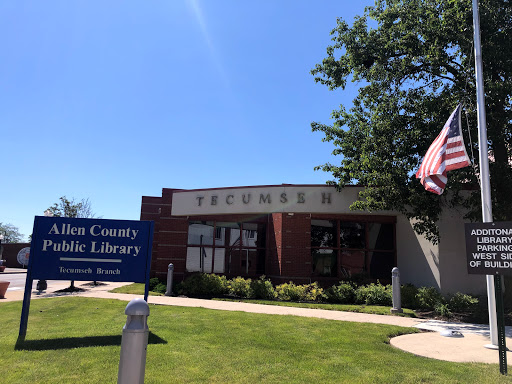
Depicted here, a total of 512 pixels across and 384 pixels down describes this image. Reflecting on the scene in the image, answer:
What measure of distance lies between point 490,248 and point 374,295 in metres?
7.65

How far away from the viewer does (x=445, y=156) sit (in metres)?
7.96

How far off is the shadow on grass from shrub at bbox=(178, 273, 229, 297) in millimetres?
8322

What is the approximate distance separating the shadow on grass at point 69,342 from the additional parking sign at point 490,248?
5269 mm

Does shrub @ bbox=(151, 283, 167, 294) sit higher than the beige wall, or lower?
lower

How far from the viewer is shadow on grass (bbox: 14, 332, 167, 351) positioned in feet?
19.6

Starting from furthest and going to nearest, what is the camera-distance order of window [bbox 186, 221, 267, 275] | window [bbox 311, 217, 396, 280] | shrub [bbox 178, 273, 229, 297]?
window [bbox 186, 221, 267, 275], window [bbox 311, 217, 396, 280], shrub [bbox 178, 273, 229, 297]

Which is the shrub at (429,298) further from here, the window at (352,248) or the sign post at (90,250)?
the sign post at (90,250)

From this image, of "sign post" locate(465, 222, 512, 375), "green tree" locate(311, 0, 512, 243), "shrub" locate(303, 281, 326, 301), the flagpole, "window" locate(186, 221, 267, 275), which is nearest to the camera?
"sign post" locate(465, 222, 512, 375)

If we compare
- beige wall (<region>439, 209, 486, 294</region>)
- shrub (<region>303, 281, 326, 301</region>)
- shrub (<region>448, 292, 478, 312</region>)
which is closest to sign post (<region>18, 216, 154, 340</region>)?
shrub (<region>303, 281, 326, 301</region>)

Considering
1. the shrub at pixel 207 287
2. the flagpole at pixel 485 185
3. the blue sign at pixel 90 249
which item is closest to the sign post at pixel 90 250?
the blue sign at pixel 90 249

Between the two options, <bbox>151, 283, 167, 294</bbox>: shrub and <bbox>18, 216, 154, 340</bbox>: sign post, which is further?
<bbox>151, 283, 167, 294</bbox>: shrub

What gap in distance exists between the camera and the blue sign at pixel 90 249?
7.06m

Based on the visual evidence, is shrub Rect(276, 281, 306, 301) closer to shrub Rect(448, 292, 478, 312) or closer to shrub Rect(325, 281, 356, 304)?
shrub Rect(325, 281, 356, 304)

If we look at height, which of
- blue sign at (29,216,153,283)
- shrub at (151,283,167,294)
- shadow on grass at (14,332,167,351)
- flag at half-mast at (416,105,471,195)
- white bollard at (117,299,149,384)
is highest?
flag at half-mast at (416,105,471,195)
